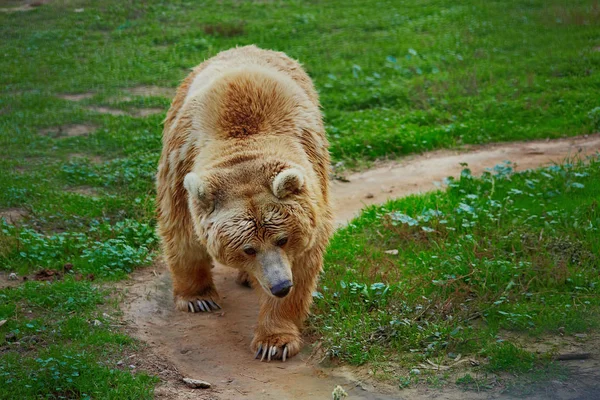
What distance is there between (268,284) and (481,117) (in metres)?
6.00

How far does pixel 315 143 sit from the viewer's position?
5.81 m

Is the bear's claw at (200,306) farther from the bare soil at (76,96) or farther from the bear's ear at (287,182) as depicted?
the bare soil at (76,96)

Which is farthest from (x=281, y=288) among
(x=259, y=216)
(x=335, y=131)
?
(x=335, y=131)

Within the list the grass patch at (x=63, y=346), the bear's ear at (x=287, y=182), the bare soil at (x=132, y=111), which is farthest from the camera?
the bare soil at (x=132, y=111)

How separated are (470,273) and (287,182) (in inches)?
69.5

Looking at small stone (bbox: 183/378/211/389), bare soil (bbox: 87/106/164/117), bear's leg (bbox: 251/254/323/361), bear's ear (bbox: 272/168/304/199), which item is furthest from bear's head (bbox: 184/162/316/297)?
bare soil (bbox: 87/106/164/117)

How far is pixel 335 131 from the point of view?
32.2ft

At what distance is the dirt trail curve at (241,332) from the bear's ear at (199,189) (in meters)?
1.17

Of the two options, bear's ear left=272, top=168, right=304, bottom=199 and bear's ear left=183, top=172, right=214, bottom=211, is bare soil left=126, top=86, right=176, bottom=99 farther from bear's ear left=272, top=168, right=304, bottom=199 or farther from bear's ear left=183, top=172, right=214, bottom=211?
bear's ear left=272, top=168, right=304, bottom=199

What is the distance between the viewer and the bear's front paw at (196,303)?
624cm

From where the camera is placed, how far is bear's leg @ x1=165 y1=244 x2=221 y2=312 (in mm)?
6184

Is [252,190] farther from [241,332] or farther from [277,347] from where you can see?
[241,332]

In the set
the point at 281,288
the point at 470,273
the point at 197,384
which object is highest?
the point at 281,288

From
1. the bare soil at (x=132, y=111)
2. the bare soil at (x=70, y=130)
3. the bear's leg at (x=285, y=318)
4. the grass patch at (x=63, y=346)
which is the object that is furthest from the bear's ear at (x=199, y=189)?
the bare soil at (x=132, y=111)
